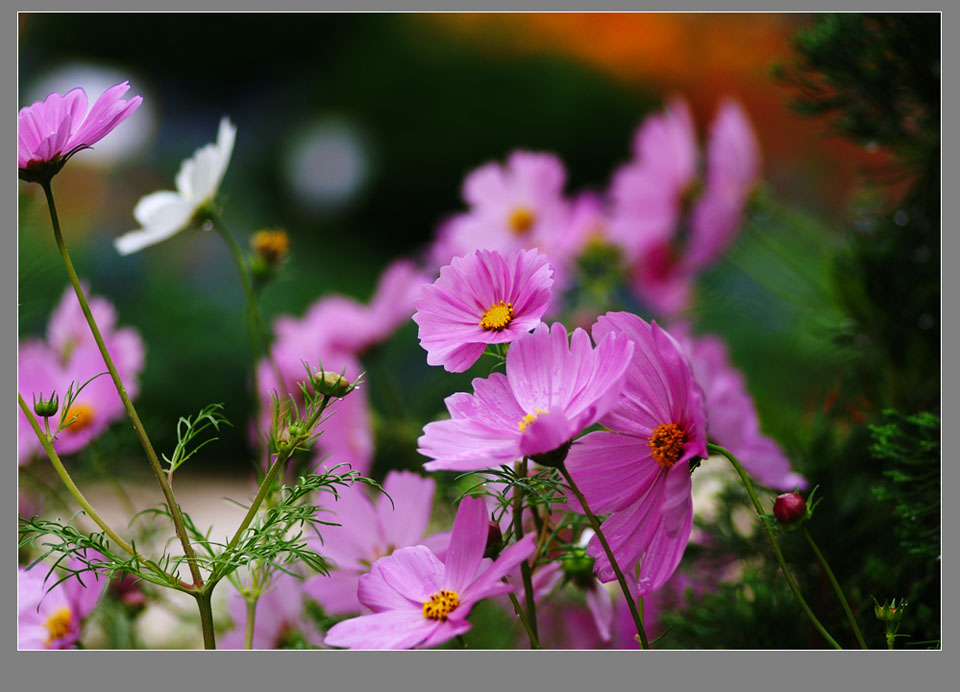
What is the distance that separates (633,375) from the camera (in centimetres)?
28

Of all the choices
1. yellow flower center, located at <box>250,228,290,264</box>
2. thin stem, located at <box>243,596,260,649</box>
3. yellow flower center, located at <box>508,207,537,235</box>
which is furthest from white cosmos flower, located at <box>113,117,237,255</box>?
yellow flower center, located at <box>508,207,537,235</box>

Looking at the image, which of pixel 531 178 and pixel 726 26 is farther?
pixel 726 26

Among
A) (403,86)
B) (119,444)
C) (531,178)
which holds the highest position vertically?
(403,86)

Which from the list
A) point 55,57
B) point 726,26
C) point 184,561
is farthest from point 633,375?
point 726,26

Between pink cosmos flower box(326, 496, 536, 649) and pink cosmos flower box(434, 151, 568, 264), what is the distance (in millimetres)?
343

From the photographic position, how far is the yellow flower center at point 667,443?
0.89 feet

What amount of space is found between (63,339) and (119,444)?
8cm

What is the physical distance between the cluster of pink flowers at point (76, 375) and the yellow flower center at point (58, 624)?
0.07 meters

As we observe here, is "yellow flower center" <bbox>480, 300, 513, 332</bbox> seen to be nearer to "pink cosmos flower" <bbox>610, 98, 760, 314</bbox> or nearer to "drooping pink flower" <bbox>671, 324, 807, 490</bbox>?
"drooping pink flower" <bbox>671, 324, 807, 490</bbox>

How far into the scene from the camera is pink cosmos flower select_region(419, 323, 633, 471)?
0.24 meters

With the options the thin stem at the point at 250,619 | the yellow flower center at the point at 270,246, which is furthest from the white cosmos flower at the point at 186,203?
the thin stem at the point at 250,619

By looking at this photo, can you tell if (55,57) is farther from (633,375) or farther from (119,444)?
(633,375)

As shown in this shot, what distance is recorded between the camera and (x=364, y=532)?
350 millimetres

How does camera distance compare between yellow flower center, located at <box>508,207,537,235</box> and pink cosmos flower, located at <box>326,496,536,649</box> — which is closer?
pink cosmos flower, located at <box>326,496,536,649</box>
